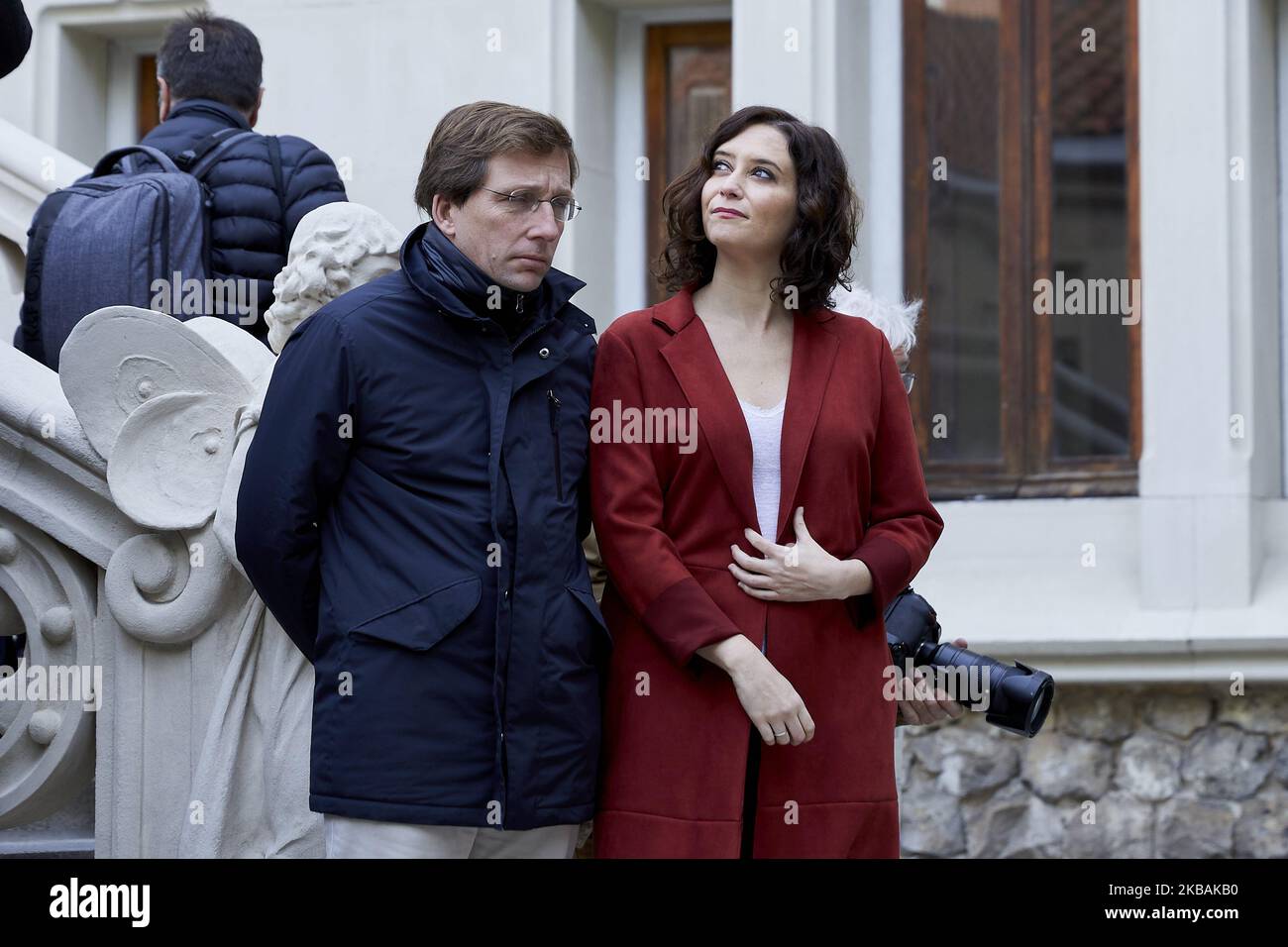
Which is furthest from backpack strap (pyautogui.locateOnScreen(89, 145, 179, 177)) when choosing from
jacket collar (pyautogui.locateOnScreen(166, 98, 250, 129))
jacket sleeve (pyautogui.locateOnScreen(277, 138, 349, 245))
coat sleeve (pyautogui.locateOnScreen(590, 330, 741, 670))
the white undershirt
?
the white undershirt

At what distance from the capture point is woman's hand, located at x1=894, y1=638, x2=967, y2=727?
383 cm

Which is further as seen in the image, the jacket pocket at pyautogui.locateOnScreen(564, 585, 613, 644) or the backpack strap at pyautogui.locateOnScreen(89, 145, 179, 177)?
the backpack strap at pyautogui.locateOnScreen(89, 145, 179, 177)

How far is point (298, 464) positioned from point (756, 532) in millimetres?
754

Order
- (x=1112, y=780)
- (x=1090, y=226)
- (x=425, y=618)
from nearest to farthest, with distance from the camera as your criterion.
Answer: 1. (x=425, y=618)
2. (x=1112, y=780)
3. (x=1090, y=226)

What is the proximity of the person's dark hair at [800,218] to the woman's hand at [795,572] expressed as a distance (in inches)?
18.5

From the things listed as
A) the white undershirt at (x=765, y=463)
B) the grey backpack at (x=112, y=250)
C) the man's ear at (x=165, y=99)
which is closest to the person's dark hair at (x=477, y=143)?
the white undershirt at (x=765, y=463)

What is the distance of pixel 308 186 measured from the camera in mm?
4918

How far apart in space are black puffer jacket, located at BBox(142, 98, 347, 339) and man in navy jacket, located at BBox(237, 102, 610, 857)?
1347 millimetres

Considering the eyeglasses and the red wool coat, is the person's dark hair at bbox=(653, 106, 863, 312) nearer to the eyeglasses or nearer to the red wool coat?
the red wool coat

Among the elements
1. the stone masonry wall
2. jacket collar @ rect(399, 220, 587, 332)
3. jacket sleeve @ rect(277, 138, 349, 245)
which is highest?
jacket sleeve @ rect(277, 138, 349, 245)

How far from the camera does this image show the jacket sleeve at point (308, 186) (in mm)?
4879

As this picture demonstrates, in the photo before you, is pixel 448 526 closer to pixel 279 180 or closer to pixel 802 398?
pixel 802 398

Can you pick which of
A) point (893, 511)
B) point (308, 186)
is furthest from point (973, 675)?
point (308, 186)

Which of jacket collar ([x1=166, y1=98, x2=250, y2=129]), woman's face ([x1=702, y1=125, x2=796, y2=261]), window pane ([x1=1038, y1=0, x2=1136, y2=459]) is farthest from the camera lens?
window pane ([x1=1038, y1=0, x2=1136, y2=459])
